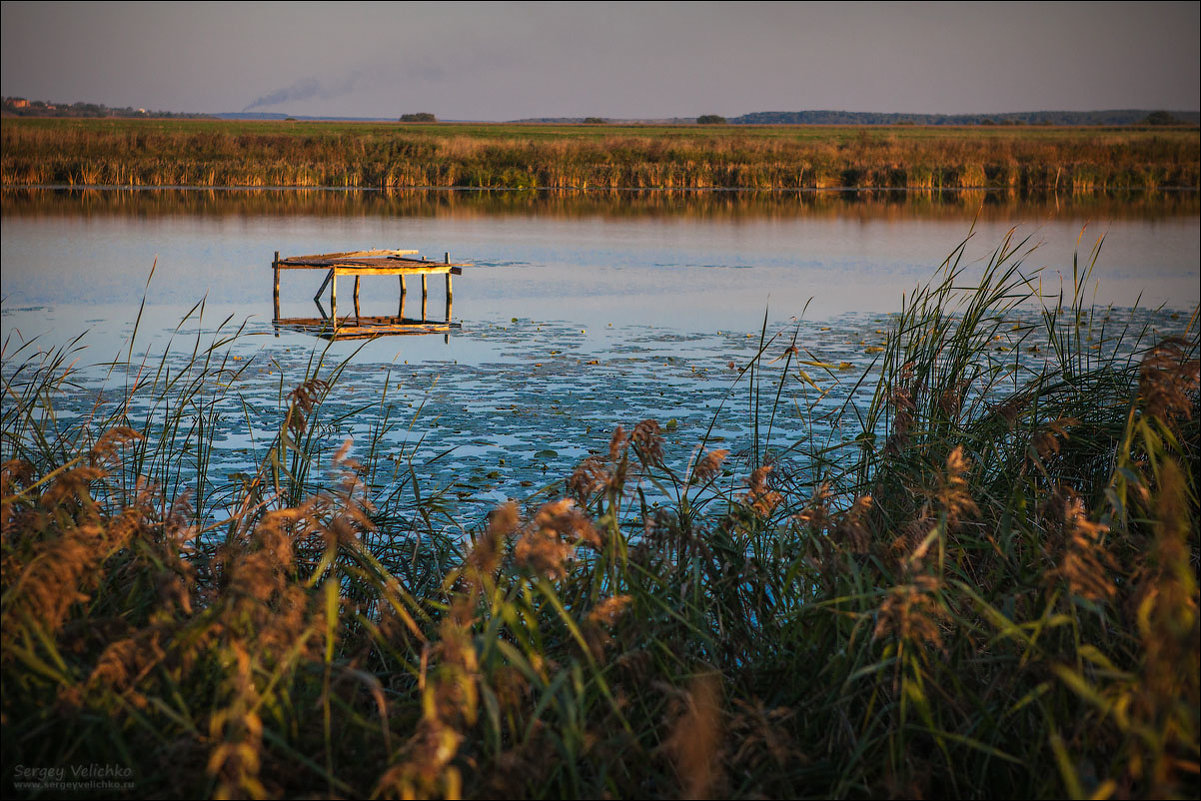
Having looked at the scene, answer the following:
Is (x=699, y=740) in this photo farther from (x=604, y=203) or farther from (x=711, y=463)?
(x=604, y=203)

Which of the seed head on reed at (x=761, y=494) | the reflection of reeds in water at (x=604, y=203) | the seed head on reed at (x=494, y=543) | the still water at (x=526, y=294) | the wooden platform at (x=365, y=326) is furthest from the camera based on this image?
the reflection of reeds in water at (x=604, y=203)

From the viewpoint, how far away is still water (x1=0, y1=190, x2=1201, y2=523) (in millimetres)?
8320

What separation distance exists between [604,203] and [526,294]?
2020 centimetres

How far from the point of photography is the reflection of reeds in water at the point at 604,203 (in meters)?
30.8

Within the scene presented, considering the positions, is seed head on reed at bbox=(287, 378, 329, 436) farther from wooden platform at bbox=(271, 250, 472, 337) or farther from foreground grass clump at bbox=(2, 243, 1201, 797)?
wooden platform at bbox=(271, 250, 472, 337)

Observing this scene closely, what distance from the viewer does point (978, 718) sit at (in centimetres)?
257

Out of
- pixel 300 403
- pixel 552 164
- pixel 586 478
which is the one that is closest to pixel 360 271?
pixel 300 403

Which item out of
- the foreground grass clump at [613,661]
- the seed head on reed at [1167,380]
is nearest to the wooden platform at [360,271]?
the foreground grass clump at [613,661]

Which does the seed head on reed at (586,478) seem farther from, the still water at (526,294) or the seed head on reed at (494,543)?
the still water at (526,294)

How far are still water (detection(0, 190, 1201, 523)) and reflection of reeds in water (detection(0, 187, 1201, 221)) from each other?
10.0 inches

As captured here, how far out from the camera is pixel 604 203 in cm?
3706

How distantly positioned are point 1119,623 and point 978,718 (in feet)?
2.38

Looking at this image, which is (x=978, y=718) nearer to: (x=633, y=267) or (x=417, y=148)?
(x=633, y=267)

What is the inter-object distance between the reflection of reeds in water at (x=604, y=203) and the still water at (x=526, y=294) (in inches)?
10.0
